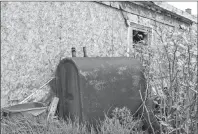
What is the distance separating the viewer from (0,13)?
3.70 meters

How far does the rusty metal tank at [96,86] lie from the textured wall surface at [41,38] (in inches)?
22.1

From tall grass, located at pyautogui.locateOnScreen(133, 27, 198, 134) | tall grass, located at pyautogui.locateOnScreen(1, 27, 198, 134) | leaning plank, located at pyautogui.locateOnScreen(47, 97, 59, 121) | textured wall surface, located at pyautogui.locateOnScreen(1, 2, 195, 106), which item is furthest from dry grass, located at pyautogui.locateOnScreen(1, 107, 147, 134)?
textured wall surface, located at pyautogui.locateOnScreen(1, 2, 195, 106)

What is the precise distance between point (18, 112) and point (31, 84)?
2.85 ft

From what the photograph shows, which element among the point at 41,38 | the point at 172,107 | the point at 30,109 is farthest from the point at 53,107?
the point at 172,107

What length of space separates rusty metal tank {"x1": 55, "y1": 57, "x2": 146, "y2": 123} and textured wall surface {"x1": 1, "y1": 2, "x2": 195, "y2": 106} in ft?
1.84

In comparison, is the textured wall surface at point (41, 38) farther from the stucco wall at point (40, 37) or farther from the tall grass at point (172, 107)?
the tall grass at point (172, 107)

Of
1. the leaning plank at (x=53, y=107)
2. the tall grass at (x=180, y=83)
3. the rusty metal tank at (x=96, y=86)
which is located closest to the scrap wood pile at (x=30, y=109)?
the leaning plank at (x=53, y=107)

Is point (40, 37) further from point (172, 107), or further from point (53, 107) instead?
point (172, 107)

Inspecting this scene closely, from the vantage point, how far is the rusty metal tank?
3426mm

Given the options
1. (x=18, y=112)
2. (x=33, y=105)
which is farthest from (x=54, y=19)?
(x=18, y=112)

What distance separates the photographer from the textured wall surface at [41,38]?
379 cm

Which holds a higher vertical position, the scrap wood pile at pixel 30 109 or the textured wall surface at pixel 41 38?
the textured wall surface at pixel 41 38

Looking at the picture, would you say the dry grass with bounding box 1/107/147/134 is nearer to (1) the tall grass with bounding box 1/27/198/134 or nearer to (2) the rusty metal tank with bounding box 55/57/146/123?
(1) the tall grass with bounding box 1/27/198/134

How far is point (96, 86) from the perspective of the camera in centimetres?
352
